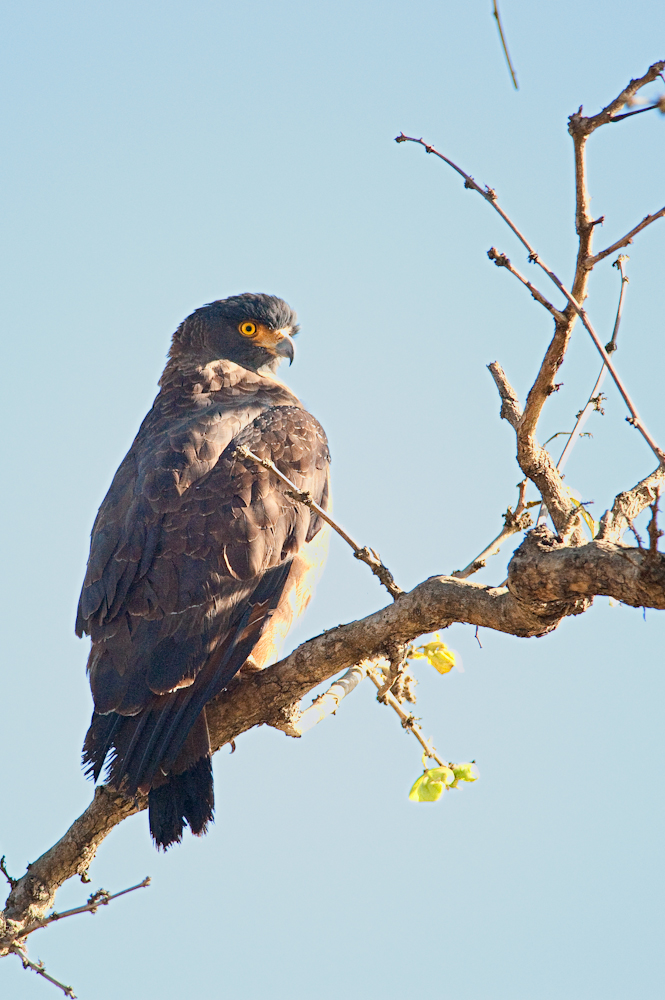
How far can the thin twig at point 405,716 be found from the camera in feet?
14.6

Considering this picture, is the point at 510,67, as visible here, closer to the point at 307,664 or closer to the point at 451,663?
the point at 307,664

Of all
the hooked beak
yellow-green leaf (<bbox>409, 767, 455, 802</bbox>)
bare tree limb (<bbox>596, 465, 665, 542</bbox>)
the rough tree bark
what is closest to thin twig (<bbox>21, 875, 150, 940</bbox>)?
the rough tree bark

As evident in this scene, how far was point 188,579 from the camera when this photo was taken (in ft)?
15.7

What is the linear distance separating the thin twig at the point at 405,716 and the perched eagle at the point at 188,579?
597 mm

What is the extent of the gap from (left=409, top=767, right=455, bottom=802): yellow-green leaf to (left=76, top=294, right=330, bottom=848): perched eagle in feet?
3.01

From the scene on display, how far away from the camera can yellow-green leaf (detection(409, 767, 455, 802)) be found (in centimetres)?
436

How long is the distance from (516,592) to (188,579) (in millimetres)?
1946

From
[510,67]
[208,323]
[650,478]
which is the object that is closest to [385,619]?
[650,478]

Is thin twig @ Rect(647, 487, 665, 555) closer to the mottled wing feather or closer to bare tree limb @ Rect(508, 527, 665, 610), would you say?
bare tree limb @ Rect(508, 527, 665, 610)

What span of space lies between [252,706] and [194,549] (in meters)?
0.86

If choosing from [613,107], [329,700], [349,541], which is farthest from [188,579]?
[613,107]

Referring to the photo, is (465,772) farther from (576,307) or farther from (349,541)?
(576,307)

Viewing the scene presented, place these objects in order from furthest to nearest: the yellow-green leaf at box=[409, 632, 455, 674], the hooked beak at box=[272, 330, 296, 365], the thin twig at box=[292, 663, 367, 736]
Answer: the hooked beak at box=[272, 330, 296, 365] < the yellow-green leaf at box=[409, 632, 455, 674] < the thin twig at box=[292, 663, 367, 736]

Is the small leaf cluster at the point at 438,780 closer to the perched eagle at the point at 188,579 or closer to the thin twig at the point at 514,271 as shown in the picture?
the perched eagle at the point at 188,579
